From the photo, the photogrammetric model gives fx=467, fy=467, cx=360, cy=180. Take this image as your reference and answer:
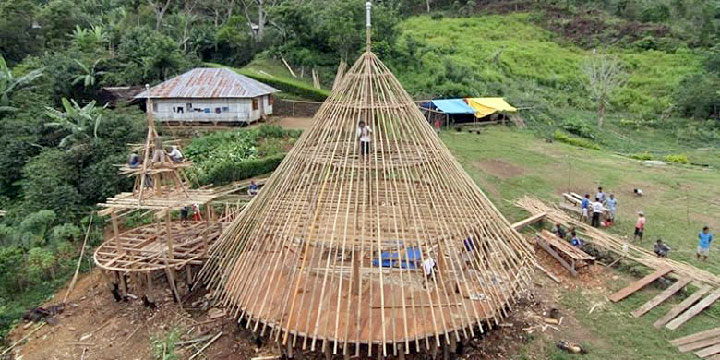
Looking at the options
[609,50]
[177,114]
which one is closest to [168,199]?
[177,114]

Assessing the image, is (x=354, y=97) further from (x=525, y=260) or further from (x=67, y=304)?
(x=67, y=304)

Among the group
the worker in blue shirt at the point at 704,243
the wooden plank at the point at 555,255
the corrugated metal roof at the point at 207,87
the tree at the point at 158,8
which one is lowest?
the wooden plank at the point at 555,255

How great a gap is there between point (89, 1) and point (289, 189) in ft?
122

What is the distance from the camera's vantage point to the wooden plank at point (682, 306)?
7916mm

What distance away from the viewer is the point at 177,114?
19922mm

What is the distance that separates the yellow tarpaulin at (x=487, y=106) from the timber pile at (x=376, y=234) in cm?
1498

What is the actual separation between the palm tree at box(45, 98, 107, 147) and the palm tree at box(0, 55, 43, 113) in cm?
220

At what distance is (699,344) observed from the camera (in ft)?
24.0

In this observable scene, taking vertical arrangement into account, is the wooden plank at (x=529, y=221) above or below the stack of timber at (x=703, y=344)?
above

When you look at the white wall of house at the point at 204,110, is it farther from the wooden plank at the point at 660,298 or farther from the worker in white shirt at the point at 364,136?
the wooden plank at the point at 660,298

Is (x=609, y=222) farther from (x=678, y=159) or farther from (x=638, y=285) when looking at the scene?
(x=678, y=159)

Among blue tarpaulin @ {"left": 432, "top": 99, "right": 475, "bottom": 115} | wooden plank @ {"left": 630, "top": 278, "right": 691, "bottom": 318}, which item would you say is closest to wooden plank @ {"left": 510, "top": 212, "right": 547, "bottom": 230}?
wooden plank @ {"left": 630, "top": 278, "right": 691, "bottom": 318}

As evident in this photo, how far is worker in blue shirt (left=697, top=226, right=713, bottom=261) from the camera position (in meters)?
9.63

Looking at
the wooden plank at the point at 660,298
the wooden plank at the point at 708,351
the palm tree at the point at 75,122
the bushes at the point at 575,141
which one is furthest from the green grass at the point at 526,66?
the wooden plank at the point at 708,351
